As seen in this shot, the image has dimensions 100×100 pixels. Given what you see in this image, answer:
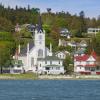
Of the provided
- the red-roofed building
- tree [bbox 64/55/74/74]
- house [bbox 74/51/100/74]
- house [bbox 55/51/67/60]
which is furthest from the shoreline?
house [bbox 55/51/67/60]

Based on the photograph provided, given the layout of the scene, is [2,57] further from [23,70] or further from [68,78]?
[68,78]

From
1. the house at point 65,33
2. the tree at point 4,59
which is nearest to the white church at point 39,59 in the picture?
the tree at point 4,59

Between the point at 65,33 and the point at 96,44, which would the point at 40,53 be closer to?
the point at 96,44

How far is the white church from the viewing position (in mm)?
117863

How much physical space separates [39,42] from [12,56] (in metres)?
7.42

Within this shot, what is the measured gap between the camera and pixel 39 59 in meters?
120

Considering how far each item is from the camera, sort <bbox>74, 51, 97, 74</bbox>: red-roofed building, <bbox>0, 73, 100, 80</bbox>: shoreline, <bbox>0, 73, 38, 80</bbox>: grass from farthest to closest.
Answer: <bbox>74, 51, 97, 74</bbox>: red-roofed building → <bbox>0, 73, 38, 80</bbox>: grass → <bbox>0, 73, 100, 80</bbox>: shoreline

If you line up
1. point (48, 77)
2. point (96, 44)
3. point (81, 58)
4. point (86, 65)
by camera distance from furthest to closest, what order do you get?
point (96, 44) → point (81, 58) → point (86, 65) → point (48, 77)

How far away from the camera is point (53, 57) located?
4695 inches

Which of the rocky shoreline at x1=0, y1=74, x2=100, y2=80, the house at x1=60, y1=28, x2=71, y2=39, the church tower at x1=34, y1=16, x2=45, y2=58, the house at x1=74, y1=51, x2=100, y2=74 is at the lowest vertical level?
the rocky shoreline at x1=0, y1=74, x2=100, y2=80

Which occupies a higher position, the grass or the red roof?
the red roof

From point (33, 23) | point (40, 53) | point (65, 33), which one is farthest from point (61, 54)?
point (33, 23)

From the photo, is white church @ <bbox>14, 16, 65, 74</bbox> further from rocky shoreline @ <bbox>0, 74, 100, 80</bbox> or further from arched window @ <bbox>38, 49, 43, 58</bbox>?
rocky shoreline @ <bbox>0, 74, 100, 80</bbox>
